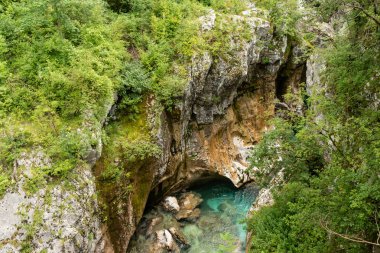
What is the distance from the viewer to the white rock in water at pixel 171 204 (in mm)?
16031

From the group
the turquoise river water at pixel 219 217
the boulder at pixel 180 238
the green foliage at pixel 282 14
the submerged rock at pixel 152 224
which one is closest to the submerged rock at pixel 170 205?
the submerged rock at pixel 152 224

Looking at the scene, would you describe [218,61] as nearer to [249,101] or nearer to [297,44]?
[249,101]

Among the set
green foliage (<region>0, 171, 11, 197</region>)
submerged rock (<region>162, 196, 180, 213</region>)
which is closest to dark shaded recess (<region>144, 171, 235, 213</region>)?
submerged rock (<region>162, 196, 180, 213</region>)

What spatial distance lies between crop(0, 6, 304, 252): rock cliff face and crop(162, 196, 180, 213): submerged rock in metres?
0.52

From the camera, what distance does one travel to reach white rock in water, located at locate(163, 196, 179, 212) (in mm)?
16031

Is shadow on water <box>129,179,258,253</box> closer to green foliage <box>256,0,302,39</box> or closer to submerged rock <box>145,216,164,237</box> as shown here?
submerged rock <box>145,216,164,237</box>

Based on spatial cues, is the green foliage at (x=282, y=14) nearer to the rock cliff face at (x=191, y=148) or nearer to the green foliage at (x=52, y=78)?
the rock cliff face at (x=191, y=148)

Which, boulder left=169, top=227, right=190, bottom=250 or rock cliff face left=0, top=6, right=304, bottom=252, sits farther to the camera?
boulder left=169, top=227, right=190, bottom=250

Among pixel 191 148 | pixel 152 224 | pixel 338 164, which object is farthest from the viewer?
pixel 191 148

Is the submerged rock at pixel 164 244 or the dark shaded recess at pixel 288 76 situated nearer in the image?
the submerged rock at pixel 164 244

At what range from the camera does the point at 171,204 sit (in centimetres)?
1617

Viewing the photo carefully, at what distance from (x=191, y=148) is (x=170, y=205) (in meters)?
3.42

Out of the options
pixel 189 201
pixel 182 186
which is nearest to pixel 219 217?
pixel 189 201

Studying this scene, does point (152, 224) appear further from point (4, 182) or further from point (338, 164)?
point (338, 164)
